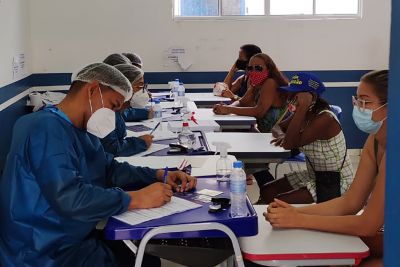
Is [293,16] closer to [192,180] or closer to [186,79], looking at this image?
[186,79]

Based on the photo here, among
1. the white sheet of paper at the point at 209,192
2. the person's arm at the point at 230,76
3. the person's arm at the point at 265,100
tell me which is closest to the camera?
the white sheet of paper at the point at 209,192

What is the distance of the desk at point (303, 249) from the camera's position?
1827 millimetres

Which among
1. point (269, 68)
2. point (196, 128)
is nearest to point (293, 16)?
point (269, 68)

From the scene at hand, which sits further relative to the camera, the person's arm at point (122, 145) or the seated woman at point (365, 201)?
the person's arm at point (122, 145)

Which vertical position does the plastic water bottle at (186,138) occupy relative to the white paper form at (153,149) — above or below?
above

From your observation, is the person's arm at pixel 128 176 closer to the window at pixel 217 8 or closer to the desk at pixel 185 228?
the desk at pixel 185 228

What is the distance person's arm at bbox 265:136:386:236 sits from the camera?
1.96m

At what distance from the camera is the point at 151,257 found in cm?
238

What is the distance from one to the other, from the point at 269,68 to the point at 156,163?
6.93 ft

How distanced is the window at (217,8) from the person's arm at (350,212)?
4666 millimetres

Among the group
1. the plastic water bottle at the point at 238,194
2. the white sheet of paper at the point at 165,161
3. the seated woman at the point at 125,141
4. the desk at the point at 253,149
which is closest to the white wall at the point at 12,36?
the seated woman at the point at 125,141

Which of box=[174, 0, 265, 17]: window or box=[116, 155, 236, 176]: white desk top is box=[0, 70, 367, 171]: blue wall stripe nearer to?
box=[174, 0, 265, 17]: window

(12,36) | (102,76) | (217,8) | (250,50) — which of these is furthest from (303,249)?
(217,8)

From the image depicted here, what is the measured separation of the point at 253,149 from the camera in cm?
341
